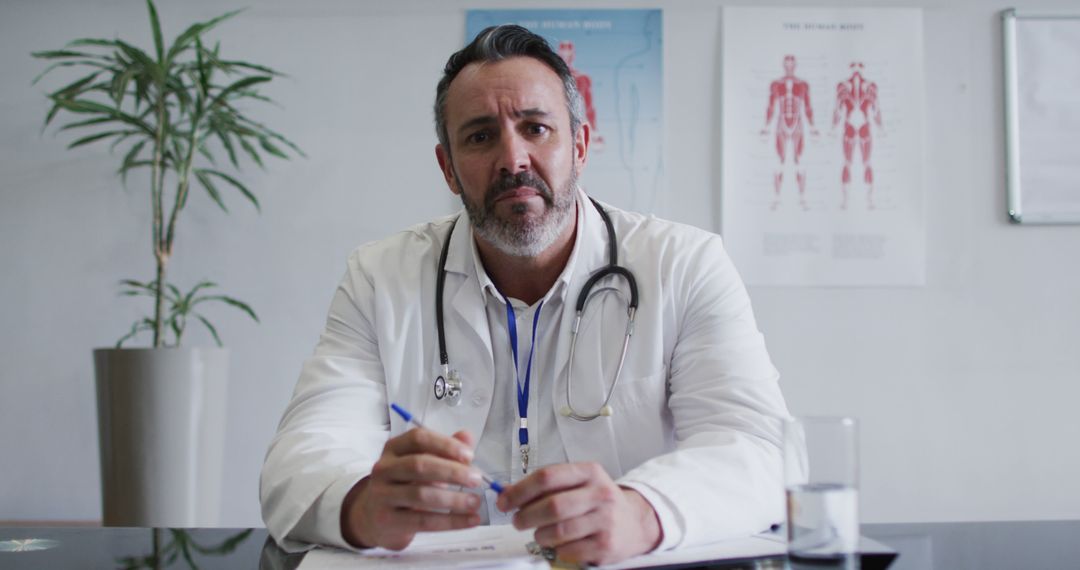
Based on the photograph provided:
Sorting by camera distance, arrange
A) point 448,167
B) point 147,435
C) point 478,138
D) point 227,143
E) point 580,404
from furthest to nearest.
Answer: point 227,143
point 147,435
point 448,167
point 478,138
point 580,404

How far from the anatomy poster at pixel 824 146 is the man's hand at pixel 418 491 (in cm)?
220

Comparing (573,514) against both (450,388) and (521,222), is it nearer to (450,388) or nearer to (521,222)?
(450,388)

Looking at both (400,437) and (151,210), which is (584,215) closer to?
(400,437)

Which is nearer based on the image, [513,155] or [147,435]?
[513,155]

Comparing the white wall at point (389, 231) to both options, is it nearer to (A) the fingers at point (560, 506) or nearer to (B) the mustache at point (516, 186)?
(B) the mustache at point (516, 186)

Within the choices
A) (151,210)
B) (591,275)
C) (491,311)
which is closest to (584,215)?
(591,275)

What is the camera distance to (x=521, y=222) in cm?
162

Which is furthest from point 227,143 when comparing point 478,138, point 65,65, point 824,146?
point 824,146

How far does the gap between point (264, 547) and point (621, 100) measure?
7.49ft

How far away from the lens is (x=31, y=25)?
3.17m

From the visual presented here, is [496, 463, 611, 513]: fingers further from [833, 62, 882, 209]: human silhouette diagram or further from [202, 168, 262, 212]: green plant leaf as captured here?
[833, 62, 882, 209]: human silhouette diagram

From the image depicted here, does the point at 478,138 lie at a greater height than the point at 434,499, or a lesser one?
greater

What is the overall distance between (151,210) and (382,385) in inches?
74.8

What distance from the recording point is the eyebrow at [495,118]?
1.63 meters
